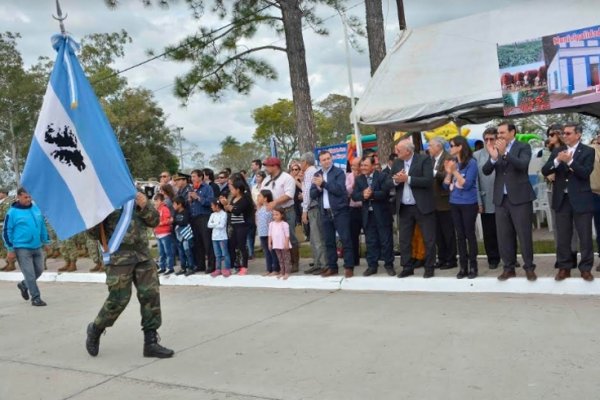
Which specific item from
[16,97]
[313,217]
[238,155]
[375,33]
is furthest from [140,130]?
[313,217]

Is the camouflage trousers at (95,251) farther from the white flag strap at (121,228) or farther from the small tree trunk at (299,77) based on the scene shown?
the white flag strap at (121,228)

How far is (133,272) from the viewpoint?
590cm

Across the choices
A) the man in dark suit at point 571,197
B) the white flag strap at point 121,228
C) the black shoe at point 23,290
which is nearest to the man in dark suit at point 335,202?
the man in dark suit at point 571,197

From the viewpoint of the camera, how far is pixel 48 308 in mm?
9500

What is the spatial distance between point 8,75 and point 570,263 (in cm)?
4533

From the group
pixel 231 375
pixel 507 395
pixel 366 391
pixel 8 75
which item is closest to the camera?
pixel 507 395

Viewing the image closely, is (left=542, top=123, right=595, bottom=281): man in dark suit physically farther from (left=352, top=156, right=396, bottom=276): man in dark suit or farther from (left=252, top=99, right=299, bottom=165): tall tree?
(left=252, top=99, right=299, bottom=165): tall tree

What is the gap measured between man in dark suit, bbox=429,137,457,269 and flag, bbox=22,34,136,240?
15.0 feet

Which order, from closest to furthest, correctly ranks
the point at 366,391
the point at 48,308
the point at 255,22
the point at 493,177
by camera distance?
1. the point at 366,391
2. the point at 493,177
3. the point at 48,308
4. the point at 255,22

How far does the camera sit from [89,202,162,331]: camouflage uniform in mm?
5816

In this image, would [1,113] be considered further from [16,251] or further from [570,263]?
[570,263]

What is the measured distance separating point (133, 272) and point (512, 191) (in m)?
4.43

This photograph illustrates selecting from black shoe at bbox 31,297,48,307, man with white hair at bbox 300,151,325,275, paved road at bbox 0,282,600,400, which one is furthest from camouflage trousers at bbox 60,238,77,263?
man with white hair at bbox 300,151,325,275

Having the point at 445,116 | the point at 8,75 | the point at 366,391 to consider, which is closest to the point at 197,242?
the point at 445,116
